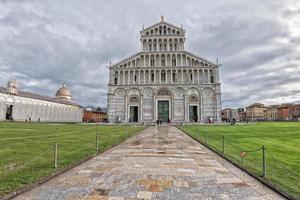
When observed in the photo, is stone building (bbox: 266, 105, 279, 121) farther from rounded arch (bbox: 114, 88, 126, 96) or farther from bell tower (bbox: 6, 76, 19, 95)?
bell tower (bbox: 6, 76, 19, 95)

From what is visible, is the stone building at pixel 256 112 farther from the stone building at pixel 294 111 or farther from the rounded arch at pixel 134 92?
the rounded arch at pixel 134 92

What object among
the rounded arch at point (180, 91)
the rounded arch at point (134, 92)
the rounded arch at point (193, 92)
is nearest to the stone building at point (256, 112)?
the rounded arch at point (193, 92)

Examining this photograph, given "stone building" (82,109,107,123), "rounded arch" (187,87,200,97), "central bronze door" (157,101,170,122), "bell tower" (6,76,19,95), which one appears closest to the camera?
"rounded arch" (187,87,200,97)

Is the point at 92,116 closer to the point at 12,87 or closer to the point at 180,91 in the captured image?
the point at 12,87

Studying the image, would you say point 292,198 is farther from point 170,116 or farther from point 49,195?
point 170,116

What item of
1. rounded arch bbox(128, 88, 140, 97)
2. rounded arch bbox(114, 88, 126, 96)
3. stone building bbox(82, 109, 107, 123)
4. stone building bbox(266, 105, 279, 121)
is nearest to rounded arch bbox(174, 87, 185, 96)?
rounded arch bbox(128, 88, 140, 97)

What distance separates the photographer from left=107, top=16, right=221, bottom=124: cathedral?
164 feet

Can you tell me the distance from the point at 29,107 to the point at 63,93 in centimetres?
2663

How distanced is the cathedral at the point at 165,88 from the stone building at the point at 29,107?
32.2m

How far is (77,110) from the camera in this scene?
9344 cm

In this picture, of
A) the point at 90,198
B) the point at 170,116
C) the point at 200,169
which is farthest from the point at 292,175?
the point at 170,116

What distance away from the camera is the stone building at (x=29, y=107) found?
203 ft

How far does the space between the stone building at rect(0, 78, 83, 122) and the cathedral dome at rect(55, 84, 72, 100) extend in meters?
7.14

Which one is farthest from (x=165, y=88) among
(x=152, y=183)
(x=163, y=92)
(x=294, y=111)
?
(x=294, y=111)
